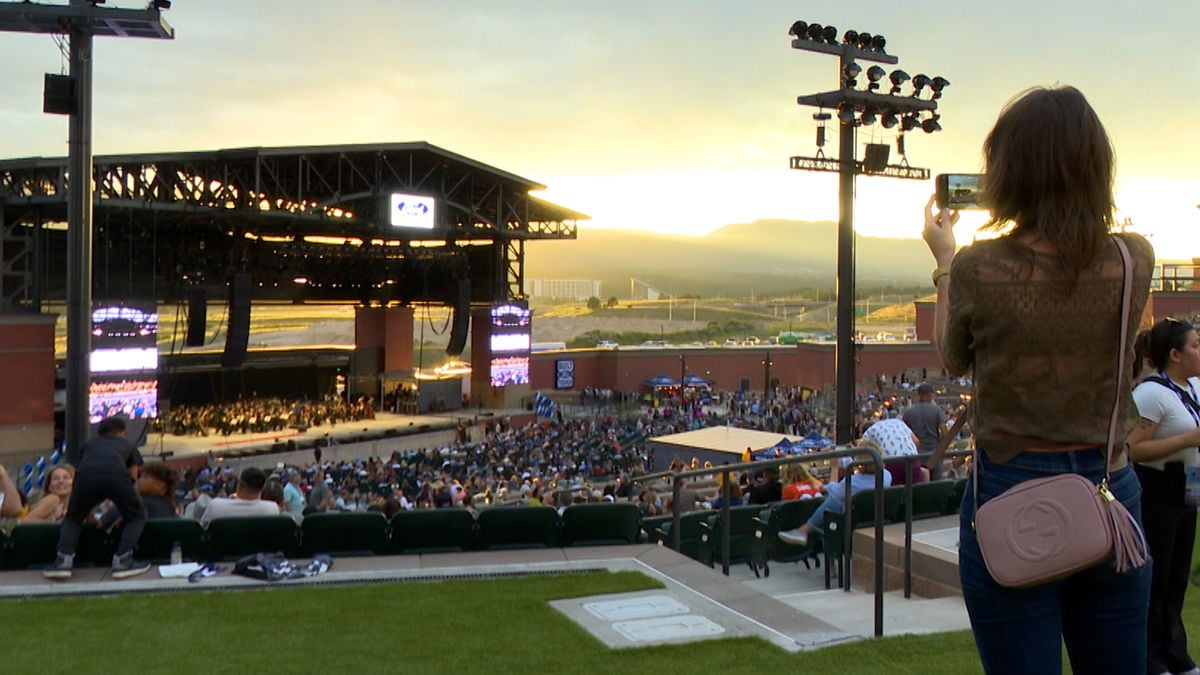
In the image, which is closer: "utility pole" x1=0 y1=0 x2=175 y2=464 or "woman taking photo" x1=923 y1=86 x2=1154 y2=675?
"woman taking photo" x1=923 y1=86 x2=1154 y2=675

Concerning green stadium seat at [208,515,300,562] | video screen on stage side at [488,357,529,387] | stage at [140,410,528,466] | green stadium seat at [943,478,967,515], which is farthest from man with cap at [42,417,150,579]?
video screen on stage side at [488,357,529,387]

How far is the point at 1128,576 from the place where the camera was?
1.66 meters

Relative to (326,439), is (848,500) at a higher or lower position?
higher

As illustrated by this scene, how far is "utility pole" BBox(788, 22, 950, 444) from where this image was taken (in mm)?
18484

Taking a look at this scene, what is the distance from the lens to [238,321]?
26172 mm

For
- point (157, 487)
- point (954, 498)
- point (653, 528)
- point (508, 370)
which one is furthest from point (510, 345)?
point (954, 498)

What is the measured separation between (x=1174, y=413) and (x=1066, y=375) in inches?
82.5

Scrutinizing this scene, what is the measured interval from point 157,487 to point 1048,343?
7342mm

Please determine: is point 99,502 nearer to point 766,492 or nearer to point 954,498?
point 954,498

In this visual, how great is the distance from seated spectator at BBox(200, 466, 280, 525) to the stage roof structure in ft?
64.1

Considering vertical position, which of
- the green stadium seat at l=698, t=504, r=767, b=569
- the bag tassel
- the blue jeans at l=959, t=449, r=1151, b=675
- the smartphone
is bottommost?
the green stadium seat at l=698, t=504, r=767, b=569

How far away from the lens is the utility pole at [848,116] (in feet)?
60.6

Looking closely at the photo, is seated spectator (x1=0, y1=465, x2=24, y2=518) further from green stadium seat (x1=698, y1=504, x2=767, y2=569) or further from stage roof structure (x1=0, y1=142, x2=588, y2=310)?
stage roof structure (x1=0, y1=142, x2=588, y2=310)

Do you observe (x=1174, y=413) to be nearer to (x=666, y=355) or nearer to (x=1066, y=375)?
(x=1066, y=375)
